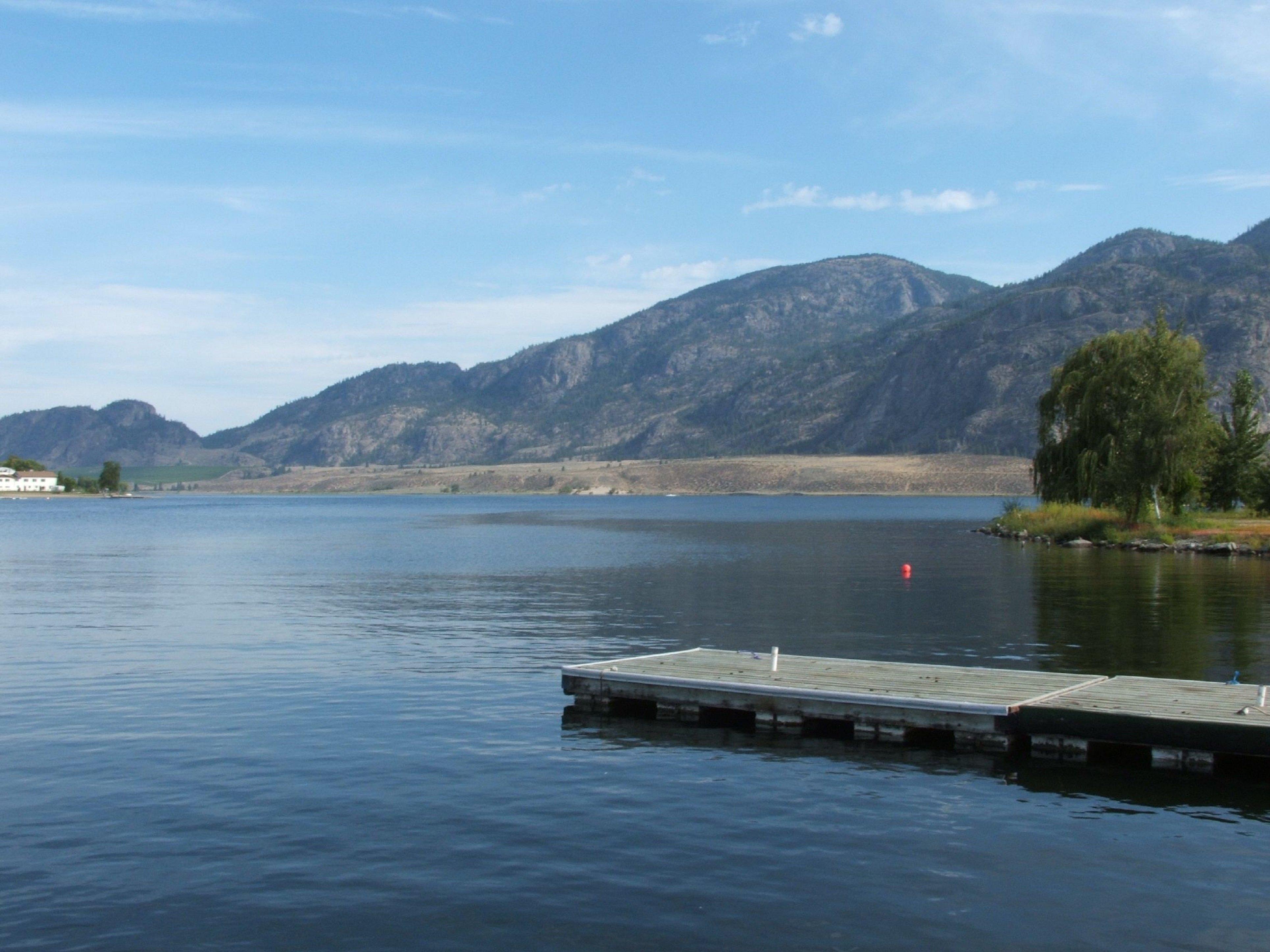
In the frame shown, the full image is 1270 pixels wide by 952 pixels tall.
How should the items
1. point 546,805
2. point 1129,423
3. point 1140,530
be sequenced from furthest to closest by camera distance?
point 1140,530
point 1129,423
point 546,805

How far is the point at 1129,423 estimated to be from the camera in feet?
243

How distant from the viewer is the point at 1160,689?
23.3 metres

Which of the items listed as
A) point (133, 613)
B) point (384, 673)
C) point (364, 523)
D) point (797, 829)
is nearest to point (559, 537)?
point (364, 523)

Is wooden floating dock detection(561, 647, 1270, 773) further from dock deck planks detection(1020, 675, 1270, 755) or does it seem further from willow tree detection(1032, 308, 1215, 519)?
willow tree detection(1032, 308, 1215, 519)

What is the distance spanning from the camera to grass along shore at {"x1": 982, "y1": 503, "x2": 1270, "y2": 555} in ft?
233

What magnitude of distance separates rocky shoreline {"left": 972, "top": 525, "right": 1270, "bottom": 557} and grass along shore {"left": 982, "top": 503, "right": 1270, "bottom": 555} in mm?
46

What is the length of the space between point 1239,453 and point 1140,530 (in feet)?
67.5

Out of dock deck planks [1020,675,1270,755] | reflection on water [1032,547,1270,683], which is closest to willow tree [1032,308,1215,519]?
reflection on water [1032,547,1270,683]

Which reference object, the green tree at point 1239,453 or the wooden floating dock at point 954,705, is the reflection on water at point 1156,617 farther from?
the green tree at point 1239,453

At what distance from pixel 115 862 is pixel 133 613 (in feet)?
101

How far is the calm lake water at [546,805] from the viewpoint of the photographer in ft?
43.2

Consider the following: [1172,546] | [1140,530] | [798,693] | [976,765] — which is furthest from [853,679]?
[1140,530]

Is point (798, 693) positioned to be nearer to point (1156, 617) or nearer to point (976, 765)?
point (976, 765)

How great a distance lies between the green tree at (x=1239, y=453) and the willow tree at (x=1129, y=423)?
7.63 meters
